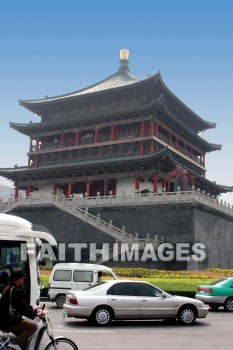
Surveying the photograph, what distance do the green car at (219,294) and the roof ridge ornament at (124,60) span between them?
1593 inches

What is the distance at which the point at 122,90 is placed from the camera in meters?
45.4

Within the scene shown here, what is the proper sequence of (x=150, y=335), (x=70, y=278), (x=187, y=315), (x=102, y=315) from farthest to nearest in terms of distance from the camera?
(x=70, y=278)
(x=187, y=315)
(x=102, y=315)
(x=150, y=335)

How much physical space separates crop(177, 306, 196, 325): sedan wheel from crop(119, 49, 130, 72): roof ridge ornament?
143 feet

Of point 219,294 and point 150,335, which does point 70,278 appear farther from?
point 150,335

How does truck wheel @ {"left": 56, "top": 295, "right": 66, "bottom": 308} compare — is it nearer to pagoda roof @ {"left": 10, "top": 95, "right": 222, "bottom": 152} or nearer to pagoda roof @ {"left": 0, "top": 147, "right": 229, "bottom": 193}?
pagoda roof @ {"left": 0, "top": 147, "right": 229, "bottom": 193}

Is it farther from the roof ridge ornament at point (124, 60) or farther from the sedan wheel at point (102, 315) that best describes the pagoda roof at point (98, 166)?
the sedan wheel at point (102, 315)

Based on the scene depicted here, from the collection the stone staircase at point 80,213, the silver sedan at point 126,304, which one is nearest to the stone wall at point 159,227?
the stone staircase at point 80,213

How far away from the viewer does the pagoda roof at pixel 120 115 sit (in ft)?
136

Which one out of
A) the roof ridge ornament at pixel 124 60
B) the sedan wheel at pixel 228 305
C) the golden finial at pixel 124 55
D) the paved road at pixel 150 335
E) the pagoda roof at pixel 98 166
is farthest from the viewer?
the golden finial at pixel 124 55

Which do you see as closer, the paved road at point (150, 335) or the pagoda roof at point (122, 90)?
the paved road at point (150, 335)

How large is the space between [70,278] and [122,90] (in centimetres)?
3198

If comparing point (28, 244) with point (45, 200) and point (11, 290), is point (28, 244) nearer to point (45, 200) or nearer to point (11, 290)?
point (11, 290)

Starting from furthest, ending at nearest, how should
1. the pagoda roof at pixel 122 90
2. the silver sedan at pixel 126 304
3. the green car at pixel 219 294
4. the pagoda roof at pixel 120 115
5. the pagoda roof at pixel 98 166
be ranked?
Answer: the pagoda roof at pixel 122 90, the pagoda roof at pixel 120 115, the pagoda roof at pixel 98 166, the green car at pixel 219 294, the silver sedan at pixel 126 304

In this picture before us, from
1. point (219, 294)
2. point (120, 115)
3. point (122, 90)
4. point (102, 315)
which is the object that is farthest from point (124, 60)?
point (102, 315)
